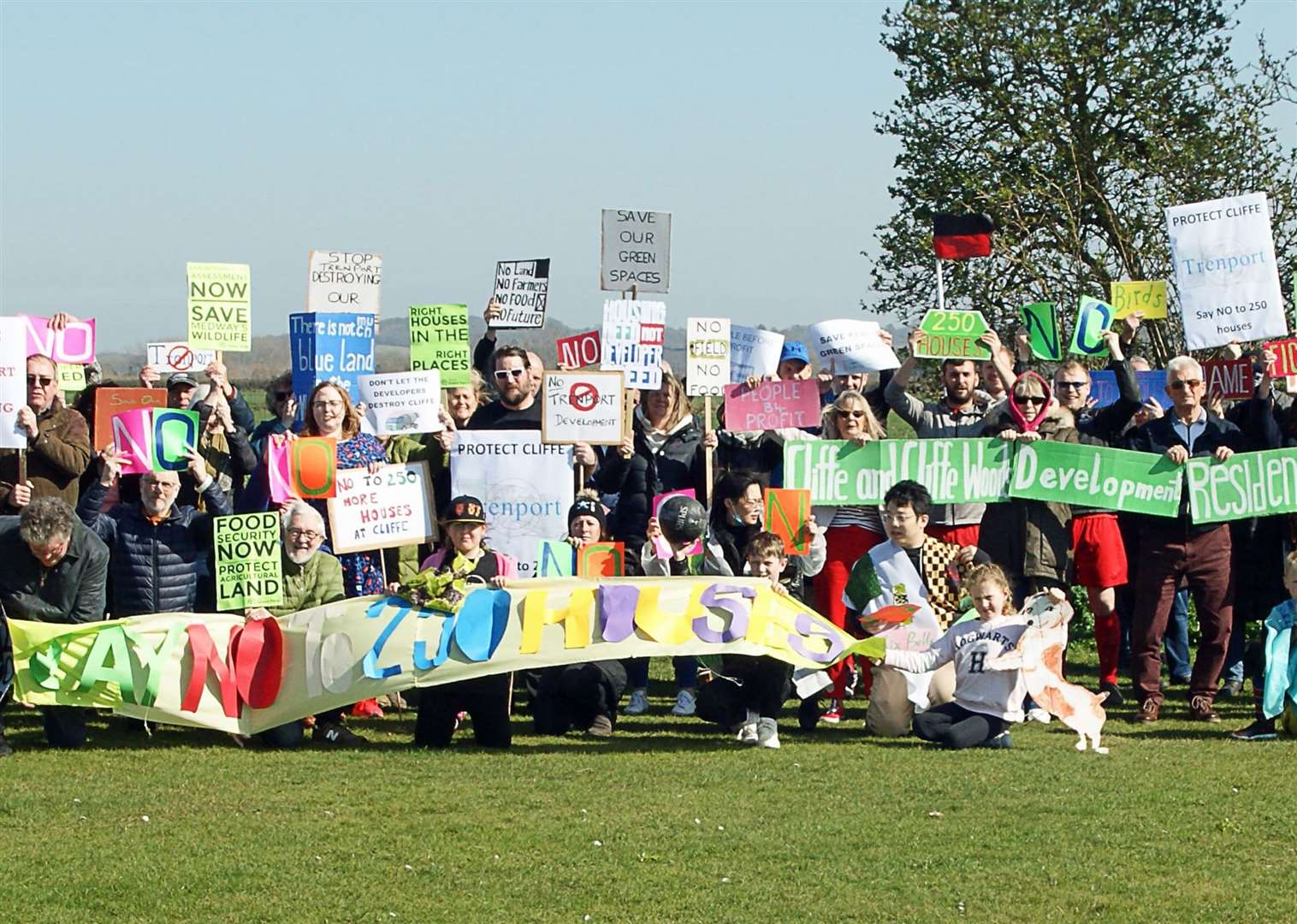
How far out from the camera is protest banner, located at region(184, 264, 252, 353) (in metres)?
15.5

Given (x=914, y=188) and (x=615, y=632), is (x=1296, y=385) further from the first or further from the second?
(x=914, y=188)

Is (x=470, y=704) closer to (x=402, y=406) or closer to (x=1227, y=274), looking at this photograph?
(x=402, y=406)

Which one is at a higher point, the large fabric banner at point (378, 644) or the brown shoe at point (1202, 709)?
→ the large fabric banner at point (378, 644)

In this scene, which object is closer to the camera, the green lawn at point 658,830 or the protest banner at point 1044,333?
the green lawn at point 658,830

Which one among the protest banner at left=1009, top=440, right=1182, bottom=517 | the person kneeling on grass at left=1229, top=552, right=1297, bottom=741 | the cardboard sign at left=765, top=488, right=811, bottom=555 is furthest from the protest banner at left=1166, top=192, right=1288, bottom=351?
the cardboard sign at left=765, top=488, right=811, bottom=555

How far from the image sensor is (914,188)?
3000 cm

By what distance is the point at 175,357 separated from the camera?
17.1 metres

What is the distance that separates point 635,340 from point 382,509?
8.08 feet

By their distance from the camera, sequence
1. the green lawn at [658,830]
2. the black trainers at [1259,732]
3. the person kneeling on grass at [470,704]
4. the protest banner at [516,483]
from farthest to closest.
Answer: the protest banner at [516,483]
the black trainers at [1259,732]
the person kneeling on grass at [470,704]
the green lawn at [658,830]

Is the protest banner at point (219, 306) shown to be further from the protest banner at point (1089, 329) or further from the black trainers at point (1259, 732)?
the black trainers at point (1259, 732)

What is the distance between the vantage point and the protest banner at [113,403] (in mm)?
12312

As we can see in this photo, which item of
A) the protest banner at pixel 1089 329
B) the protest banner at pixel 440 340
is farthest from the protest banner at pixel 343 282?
the protest banner at pixel 1089 329

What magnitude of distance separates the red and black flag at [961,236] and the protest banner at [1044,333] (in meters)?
0.94

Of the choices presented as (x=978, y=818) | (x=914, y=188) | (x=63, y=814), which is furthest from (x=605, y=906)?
(x=914, y=188)
